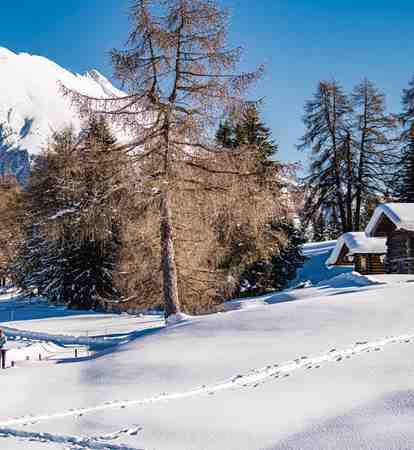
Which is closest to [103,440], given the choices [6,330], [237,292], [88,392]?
[88,392]

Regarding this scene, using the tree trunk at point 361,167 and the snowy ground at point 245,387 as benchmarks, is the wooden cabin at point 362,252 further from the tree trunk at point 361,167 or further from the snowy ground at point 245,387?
the snowy ground at point 245,387

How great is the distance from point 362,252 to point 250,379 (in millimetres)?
23403

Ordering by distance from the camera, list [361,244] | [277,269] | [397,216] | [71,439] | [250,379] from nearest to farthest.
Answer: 1. [71,439]
2. [250,379]
3. [397,216]
4. [361,244]
5. [277,269]

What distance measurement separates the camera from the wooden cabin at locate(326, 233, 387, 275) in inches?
1176

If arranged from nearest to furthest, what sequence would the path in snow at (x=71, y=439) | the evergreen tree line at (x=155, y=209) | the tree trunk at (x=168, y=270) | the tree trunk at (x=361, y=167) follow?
the path in snow at (x=71, y=439) → the evergreen tree line at (x=155, y=209) → the tree trunk at (x=168, y=270) → the tree trunk at (x=361, y=167)

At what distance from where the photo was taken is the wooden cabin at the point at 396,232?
23.3 meters

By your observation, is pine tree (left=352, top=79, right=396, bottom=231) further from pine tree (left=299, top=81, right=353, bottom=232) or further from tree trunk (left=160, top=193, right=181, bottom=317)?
tree trunk (left=160, top=193, right=181, bottom=317)

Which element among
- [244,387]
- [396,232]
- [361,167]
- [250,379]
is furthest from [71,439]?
[361,167]

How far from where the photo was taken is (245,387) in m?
7.47

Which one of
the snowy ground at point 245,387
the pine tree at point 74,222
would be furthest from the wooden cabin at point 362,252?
the snowy ground at point 245,387

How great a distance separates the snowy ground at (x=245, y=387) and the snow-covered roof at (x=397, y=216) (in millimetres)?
10672

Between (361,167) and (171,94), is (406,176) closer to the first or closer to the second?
(361,167)

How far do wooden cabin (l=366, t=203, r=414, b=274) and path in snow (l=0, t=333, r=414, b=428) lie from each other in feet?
49.4

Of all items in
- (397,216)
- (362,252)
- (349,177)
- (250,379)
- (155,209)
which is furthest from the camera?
(349,177)
